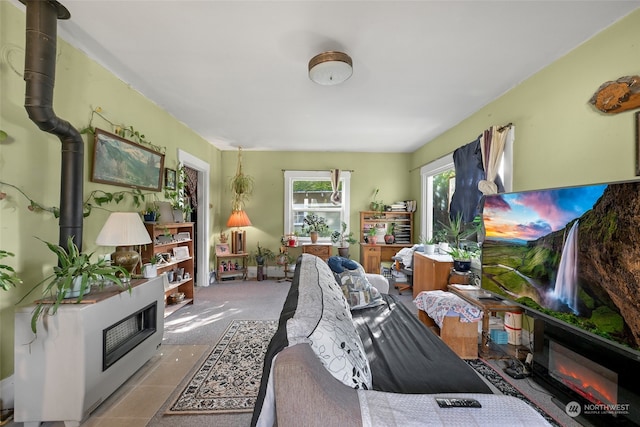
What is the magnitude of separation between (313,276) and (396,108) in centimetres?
229

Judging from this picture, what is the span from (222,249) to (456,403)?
458 centimetres

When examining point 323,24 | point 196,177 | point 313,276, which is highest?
point 323,24

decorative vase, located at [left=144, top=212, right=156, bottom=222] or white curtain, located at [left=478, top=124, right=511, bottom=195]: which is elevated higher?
white curtain, located at [left=478, top=124, right=511, bottom=195]

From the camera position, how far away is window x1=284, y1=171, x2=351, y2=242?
17.4 feet

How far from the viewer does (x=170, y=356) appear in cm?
235

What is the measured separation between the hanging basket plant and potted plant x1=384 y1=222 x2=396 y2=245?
278 cm

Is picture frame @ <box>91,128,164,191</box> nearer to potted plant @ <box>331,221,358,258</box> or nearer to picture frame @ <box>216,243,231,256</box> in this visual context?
picture frame @ <box>216,243,231,256</box>

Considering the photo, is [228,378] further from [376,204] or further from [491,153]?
[376,204]

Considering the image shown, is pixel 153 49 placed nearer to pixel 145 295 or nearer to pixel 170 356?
pixel 145 295

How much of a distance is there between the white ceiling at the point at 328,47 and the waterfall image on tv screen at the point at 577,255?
3.66 ft

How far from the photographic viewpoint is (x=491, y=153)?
271cm

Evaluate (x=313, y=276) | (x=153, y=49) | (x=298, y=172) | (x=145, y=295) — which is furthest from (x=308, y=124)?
(x=145, y=295)

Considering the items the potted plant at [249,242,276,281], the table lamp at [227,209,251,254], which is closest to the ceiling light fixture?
the table lamp at [227,209,251,254]

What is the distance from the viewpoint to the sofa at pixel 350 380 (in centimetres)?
79
